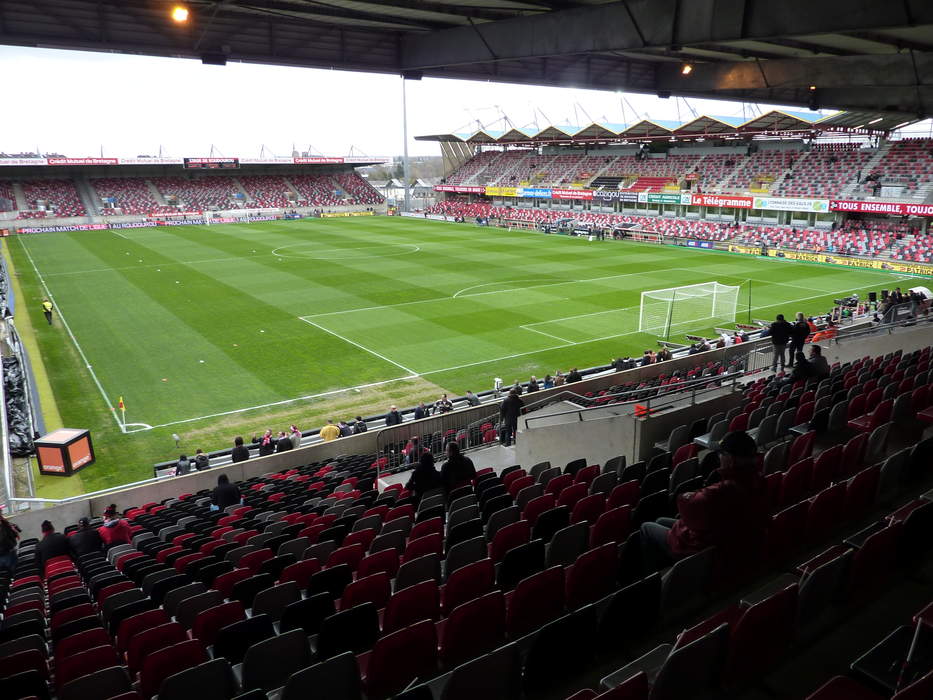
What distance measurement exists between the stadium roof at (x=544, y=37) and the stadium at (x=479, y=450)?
50 millimetres

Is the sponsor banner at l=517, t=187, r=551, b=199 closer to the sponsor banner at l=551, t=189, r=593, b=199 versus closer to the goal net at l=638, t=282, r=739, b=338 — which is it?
the sponsor banner at l=551, t=189, r=593, b=199

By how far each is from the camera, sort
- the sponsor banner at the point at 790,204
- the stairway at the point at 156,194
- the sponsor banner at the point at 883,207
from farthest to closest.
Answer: the stairway at the point at 156,194, the sponsor banner at the point at 790,204, the sponsor banner at the point at 883,207

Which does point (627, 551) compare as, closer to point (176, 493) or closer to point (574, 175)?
point (176, 493)

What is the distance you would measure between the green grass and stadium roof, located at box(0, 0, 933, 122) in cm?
1077

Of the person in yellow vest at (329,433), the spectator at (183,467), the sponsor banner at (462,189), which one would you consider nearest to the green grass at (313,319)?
the spectator at (183,467)

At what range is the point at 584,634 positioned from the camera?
441 centimetres

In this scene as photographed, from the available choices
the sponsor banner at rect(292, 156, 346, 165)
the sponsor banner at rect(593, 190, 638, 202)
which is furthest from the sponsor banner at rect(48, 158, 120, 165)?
the sponsor banner at rect(593, 190, 638, 202)

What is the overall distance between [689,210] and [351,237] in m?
32.5

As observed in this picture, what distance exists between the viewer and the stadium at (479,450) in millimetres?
4598

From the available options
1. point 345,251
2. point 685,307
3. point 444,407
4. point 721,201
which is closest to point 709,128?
point 721,201

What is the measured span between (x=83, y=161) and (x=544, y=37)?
81.3 meters

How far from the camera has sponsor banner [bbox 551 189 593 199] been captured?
239 feet

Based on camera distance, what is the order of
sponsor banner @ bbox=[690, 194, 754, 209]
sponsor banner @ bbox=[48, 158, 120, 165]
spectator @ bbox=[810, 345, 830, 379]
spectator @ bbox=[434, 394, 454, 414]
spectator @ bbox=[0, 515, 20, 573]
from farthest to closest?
sponsor banner @ bbox=[48, 158, 120, 165], sponsor banner @ bbox=[690, 194, 754, 209], spectator @ bbox=[434, 394, 454, 414], spectator @ bbox=[810, 345, 830, 379], spectator @ bbox=[0, 515, 20, 573]

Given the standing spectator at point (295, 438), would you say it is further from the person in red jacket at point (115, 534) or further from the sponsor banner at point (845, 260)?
the sponsor banner at point (845, 260)
